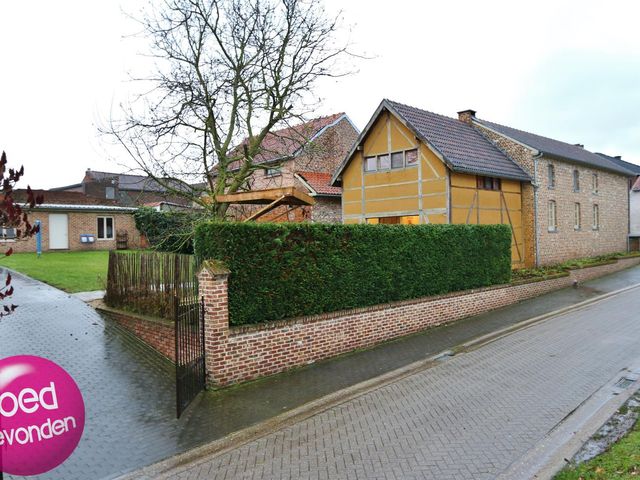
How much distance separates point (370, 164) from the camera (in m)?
20.5

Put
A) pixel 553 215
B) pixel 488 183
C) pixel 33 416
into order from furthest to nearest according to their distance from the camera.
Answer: pixel 553 215 < pixel 488 183 < pixel 33 416

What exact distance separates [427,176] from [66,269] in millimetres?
15532

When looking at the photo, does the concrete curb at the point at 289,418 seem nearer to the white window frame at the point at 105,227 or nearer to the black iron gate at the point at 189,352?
the black iron gate at the point at 189,352

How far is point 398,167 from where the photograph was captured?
64.0 ft

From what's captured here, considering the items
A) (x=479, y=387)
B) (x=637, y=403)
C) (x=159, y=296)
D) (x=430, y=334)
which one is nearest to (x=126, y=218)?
(x=159, y=296)

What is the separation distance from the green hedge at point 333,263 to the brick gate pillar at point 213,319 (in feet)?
1.02

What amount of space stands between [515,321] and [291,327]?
763 centimetres

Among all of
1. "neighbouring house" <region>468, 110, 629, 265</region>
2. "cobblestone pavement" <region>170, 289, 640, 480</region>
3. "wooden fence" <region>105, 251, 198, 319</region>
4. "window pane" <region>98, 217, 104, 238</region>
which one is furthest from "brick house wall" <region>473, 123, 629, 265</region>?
"window pane" <region>98, 217, 104, 238</region>

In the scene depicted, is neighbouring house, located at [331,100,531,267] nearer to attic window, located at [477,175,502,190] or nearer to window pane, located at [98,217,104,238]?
attic window, located at [477,175,502,190]

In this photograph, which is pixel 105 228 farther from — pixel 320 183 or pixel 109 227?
pixel 320 183

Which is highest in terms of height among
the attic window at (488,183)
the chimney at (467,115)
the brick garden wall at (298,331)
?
the chimney at (467,115)

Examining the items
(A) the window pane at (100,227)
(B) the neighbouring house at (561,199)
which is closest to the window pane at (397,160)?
(B) the neighbouring house at (561,199)

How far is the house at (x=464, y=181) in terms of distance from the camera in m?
18.4

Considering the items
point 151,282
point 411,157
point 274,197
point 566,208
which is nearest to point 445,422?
point 274,197
